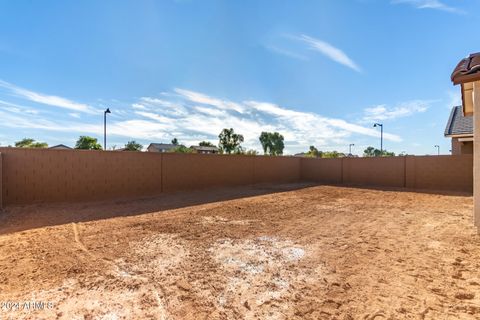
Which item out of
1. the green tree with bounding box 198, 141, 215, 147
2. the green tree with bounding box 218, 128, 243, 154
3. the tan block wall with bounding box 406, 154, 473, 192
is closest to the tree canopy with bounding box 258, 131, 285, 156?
the green tree with bounding box 198, 141, 215, 147

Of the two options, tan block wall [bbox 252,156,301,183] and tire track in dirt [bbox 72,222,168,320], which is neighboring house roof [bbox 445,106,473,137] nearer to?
tan block wall [bbox 252,156,301,183]

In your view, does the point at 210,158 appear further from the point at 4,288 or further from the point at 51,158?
the point at 4,288

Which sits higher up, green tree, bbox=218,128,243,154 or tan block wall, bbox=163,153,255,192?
green tree, bbox=218,128,243,154

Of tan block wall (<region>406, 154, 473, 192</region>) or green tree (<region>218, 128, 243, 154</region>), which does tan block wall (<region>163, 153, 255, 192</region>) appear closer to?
tan block wall (<region>406, 154, 473, 192</region>)

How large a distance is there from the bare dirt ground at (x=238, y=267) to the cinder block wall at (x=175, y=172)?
127 centimetres

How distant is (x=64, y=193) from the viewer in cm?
742

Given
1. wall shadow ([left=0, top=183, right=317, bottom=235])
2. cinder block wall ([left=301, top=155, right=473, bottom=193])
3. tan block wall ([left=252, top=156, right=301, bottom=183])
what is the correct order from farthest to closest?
tan block wall ([left=252, top=156, right=301, bottom=183]) < cinder block wall ([left=301, top=155, right=473, bottom=193]) < wall shadow ([left=0, top=183, right=317, bottom=235])

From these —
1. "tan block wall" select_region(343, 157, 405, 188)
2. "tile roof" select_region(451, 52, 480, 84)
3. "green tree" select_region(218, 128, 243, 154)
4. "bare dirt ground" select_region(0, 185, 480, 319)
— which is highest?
"green tree" select_region(218, 128, 243, 154)

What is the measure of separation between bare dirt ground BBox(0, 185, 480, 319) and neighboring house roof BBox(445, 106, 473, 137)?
24.2 ft

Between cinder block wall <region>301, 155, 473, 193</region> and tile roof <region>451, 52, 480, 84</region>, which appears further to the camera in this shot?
cinder block wall <region>301, 155, 473, 193</region>

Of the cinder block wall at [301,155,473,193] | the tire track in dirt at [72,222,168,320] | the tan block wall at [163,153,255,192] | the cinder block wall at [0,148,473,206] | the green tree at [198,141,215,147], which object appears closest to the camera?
the tire track in dirt at [72,222,168,320]

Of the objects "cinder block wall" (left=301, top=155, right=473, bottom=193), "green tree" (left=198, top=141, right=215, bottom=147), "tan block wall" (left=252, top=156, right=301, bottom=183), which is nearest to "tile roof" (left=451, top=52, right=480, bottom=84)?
"cinder block wall" (left=301, top=155, right=473, bottom=193)

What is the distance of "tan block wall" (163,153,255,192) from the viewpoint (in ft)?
33.3

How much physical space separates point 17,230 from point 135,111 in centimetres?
1355
